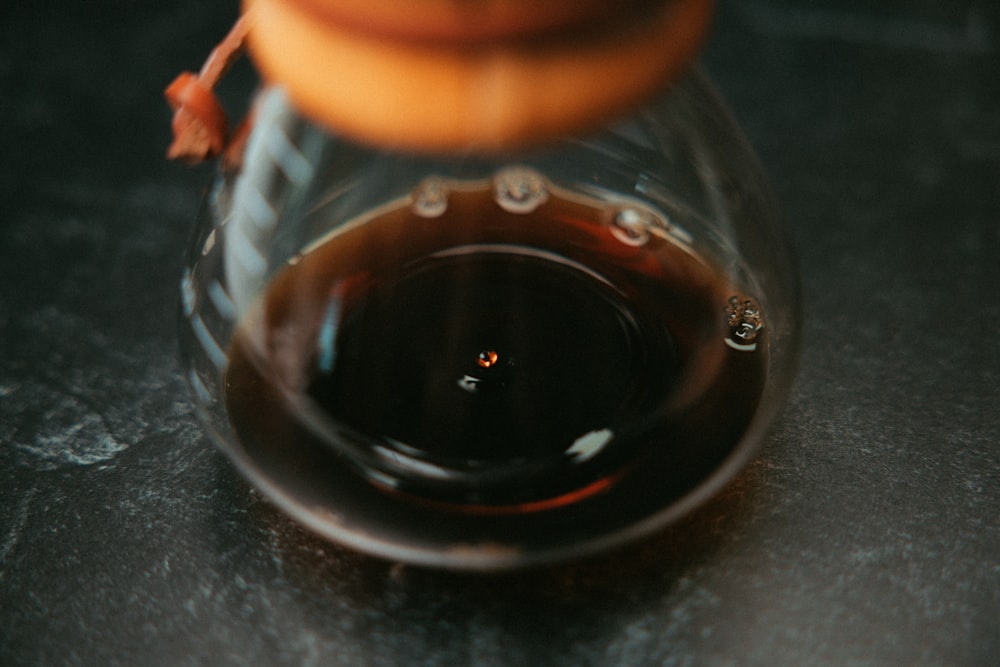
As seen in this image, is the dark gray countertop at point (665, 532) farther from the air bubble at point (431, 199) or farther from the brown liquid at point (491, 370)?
the air bubble at point (431, 199)

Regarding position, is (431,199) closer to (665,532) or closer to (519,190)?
(519,190)

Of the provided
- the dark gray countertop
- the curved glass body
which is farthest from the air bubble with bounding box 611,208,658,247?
the dark gray countertop

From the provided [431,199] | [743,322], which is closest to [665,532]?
[743,322]

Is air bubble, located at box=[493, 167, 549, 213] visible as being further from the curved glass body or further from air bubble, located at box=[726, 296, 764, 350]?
air bubble, located at box=[726, 296, 764, 350]

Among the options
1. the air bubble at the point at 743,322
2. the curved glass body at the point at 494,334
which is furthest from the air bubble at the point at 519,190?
the air bubble at the point at 743,322

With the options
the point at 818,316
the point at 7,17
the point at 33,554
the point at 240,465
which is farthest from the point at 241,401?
the point at 7,17
